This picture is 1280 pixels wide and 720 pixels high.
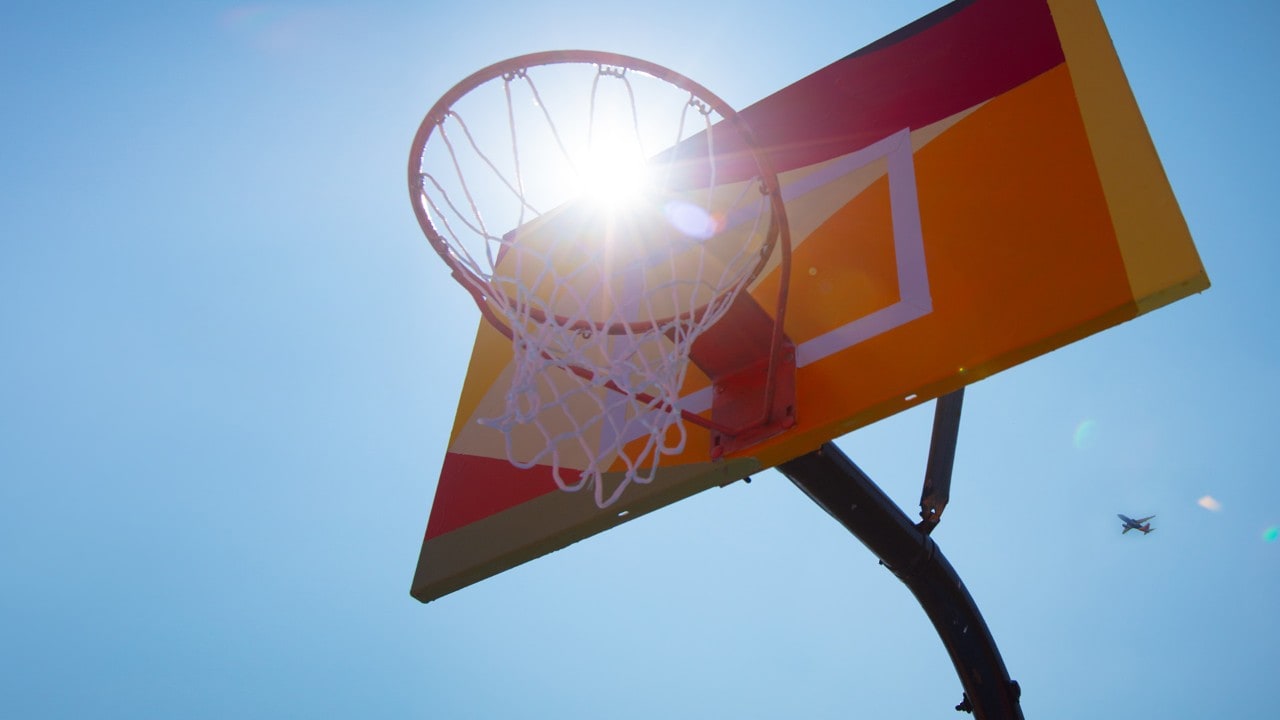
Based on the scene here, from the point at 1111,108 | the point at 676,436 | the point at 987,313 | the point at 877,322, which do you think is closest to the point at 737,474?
the point at 676,436

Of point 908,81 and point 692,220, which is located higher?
point 908,81

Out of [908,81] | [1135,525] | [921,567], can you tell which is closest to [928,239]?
[908,81]

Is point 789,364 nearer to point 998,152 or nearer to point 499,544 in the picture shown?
point 998,152

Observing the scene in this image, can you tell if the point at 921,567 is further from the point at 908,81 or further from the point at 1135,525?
the point at 1135,525

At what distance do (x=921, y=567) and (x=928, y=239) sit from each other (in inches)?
40.0

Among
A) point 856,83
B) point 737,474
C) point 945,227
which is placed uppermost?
point 856,83

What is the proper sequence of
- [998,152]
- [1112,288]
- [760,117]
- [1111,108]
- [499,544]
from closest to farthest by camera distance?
1. [1112,288]
2. [1111,108]
3. [998,152]
4. [499,544]
5. [760,117]

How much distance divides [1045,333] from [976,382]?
0.60 feet

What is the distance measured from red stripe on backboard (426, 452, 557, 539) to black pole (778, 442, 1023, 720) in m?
0.80

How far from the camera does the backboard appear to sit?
1933 mm

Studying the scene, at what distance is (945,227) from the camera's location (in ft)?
7.33

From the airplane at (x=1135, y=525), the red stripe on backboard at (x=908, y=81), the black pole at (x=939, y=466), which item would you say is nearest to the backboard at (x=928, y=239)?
the red stripe on backboard at (x=908, y=81)

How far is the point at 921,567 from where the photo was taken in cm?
257

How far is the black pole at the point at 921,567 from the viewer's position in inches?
94.3
